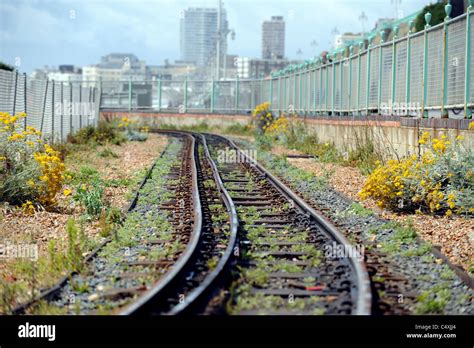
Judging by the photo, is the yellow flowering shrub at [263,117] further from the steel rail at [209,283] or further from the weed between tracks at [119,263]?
the steel rail at [209,283]

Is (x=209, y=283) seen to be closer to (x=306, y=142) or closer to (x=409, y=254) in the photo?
(x=409, y=254)

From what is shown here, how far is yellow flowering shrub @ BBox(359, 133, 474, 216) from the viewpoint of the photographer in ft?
36.4

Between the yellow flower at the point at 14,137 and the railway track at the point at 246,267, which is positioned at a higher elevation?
the yellow flower at the point at 14,137

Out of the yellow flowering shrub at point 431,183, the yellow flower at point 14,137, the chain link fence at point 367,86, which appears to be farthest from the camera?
the chain link fence at point 367,86

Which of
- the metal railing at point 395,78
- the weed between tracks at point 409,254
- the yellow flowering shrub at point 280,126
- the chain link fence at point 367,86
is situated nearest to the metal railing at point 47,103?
the chain link fence at point 367,86

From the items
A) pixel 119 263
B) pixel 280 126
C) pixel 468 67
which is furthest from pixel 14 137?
pixel 280 126

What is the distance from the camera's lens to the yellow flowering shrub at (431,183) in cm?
Result: 1110

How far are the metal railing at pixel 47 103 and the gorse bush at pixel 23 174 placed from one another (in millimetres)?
3741

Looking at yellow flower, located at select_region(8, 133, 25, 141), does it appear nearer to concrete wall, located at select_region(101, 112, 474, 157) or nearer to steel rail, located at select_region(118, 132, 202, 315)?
steel rail, located at select_region(118, 132, 202, 315)

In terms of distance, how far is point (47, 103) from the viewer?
843 inches

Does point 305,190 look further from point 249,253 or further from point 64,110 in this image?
point 64,110

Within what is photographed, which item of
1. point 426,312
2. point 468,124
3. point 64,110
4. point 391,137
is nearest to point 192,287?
point 426,312

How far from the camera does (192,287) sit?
269 inches

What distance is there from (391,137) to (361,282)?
1088cm
